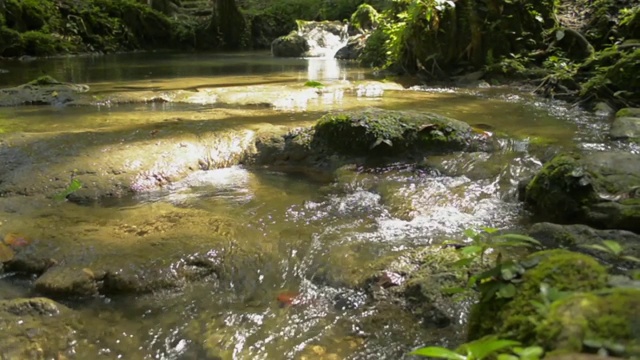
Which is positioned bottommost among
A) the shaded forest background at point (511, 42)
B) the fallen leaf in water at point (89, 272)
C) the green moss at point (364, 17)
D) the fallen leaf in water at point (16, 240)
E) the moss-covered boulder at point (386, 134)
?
the fallen leaf in water at point (89, 272)

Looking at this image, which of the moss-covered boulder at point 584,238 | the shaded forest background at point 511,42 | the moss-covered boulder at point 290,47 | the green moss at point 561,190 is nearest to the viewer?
the moss-covered boulder at point 584,238

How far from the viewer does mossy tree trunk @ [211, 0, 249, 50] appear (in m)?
23.2

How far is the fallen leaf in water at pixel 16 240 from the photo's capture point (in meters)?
3.18

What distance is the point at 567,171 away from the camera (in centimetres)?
366

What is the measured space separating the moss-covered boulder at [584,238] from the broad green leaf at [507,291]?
117 centimetres

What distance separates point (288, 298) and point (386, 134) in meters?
2.52

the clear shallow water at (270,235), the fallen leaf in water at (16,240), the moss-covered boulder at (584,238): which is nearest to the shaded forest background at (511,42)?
the clear shallow water at (270,235)

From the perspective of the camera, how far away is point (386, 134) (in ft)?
16.3

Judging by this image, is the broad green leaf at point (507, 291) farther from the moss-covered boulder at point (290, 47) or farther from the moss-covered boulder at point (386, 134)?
the moss-covered boulder at point (290, 47)

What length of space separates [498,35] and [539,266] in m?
9.03

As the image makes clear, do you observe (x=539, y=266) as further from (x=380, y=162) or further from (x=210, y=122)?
(x=210, y=122)

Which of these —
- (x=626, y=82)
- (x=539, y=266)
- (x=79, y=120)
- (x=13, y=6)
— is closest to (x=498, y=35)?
(x=626, y=82)

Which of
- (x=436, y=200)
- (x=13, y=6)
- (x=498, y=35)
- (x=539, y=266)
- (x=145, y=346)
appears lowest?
(x=145, y=346)

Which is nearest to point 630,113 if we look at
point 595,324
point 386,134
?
point 386,134
